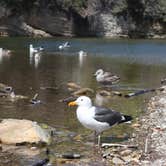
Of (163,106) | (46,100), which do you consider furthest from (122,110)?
(46,100)

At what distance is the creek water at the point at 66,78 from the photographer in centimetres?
2011

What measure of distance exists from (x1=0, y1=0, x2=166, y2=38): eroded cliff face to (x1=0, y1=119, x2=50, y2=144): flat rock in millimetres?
68013

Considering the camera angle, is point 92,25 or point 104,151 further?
point 92,25

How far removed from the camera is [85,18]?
94750 mm

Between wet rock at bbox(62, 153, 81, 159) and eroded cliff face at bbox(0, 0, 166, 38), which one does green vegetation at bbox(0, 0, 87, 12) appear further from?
wet rock at bbox(62, 153, 81, 159)

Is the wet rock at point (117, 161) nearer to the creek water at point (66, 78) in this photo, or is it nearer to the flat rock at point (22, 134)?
the flat rock at point (22, 134)

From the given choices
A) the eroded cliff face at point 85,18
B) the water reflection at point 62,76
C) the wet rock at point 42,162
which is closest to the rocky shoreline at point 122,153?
the wet rock at point 42,162

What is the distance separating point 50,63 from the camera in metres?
42.2

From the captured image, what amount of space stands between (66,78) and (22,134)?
55.4 ft

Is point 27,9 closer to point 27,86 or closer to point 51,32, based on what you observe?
point 51,32

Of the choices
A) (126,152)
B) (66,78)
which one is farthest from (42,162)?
(66,78)

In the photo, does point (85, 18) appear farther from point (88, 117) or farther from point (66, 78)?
point (88, 117)

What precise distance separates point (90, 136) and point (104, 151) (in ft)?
6.16

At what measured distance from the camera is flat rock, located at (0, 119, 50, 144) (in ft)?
49.8
